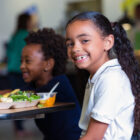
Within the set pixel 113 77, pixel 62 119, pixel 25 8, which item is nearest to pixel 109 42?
pixel 113 77

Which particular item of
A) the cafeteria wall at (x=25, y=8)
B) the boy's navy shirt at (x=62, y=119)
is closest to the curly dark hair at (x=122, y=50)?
the boy's navy shirt at (x=62, y=119)

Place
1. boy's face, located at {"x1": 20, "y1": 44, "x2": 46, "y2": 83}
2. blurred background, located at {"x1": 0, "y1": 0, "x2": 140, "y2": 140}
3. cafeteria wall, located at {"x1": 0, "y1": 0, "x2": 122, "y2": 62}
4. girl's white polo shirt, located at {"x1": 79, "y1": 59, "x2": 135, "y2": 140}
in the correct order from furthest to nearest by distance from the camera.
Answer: cafeteria wall, located at {"x1": 0, "y1": 0, "x2": 122, "y2": 62}, blurred background, located at {"x1": 0, "y1": 0, "x2": 140, "y2": 140}, boy's face, located at {"x1": 20, "y1": 44, "x2": 46, "y2": 83}, girl's white polo shirt, located at {"x1": 79, "y1": 59, "x2": 135, "y2": 140}

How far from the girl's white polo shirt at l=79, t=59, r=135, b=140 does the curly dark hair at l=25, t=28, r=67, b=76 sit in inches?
28.7

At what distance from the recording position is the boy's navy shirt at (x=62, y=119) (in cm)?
193

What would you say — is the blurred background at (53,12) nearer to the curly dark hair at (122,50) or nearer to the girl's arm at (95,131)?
the curly dark hair at (122,50)

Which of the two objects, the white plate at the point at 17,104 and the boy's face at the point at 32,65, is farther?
the boy's face at the point at 32,65

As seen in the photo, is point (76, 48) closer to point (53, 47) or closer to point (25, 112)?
point (25, 112)

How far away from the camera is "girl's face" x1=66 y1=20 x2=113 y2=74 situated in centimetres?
147

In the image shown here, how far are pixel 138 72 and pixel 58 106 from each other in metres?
0.37

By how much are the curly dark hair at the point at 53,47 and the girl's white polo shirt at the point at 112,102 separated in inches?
28.7

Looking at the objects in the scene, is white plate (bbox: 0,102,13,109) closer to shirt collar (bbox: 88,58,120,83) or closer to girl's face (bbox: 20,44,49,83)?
shirt collar (bbox: 88,58,120,83)

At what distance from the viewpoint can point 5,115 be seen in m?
1.43

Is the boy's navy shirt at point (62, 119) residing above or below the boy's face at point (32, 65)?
below

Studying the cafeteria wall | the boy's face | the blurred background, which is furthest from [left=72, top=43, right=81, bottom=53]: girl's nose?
the cafeteria wall
